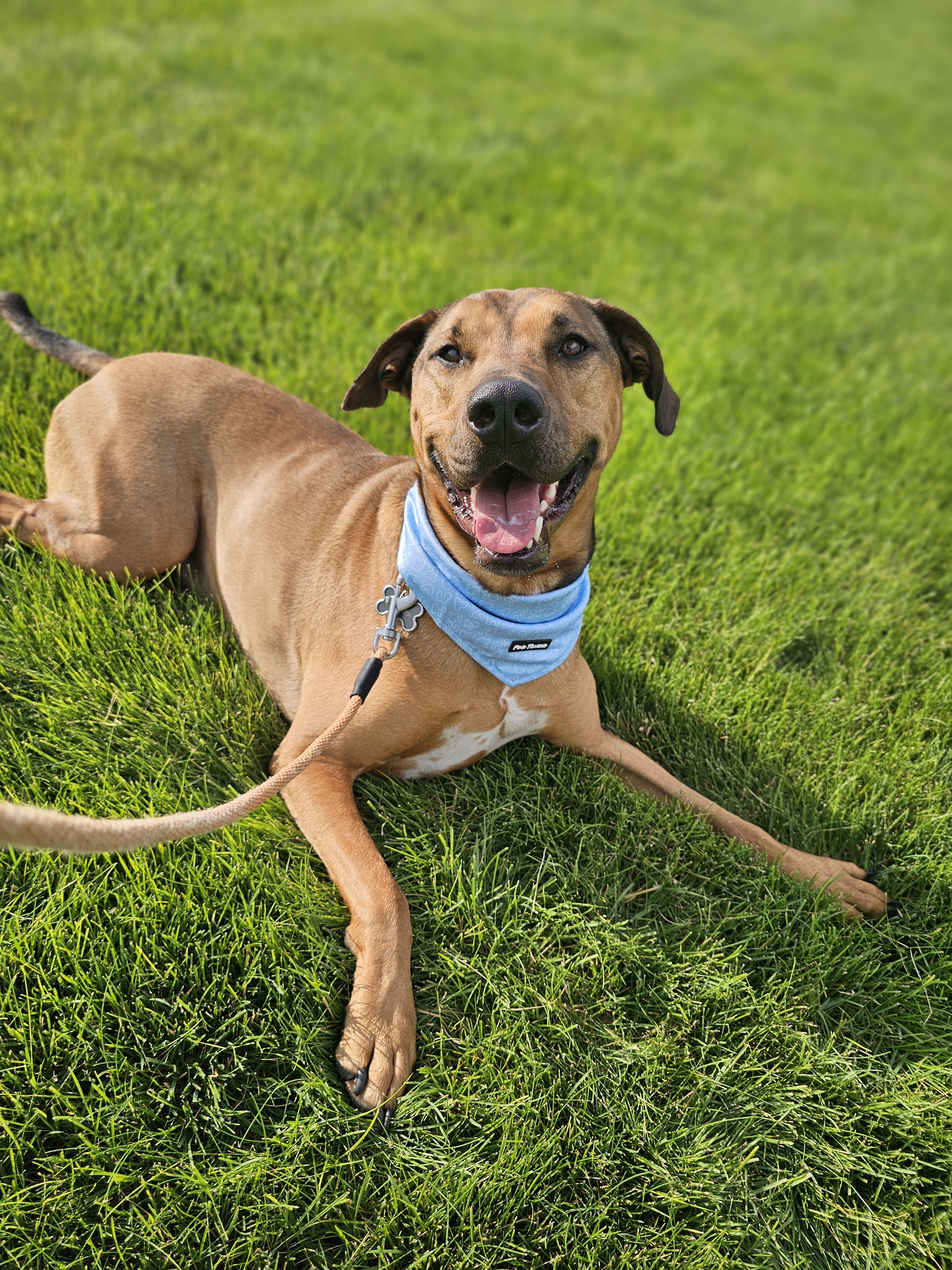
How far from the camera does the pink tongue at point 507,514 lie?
2.71 meters

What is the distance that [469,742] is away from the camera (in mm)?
3092

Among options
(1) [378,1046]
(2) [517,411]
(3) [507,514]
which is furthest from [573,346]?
(1) [378,1046]

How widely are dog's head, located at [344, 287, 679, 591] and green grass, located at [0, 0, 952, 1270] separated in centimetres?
94

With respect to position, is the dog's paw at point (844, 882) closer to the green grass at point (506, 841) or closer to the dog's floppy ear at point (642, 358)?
the green grass at point (506, 841)

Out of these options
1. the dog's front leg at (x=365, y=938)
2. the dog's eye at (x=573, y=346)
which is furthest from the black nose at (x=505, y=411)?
the dog's front leg at (x=365, y=938)

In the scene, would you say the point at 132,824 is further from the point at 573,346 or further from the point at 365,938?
the point at 573,346

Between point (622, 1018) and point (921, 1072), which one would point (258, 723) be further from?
point (921, 1072)

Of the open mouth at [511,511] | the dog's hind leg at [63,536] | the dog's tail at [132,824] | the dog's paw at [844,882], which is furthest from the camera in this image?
the dog's hind leg at [63,536]

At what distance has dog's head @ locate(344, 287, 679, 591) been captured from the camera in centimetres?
262

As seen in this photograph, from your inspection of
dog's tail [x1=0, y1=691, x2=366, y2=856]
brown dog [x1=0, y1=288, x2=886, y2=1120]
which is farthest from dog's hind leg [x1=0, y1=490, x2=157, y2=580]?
dog's tail [x1=0, y1=691, x2=366, y2=856]

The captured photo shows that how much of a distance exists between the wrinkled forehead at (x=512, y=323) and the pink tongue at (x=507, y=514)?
0.46 metres

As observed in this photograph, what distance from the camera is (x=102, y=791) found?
2846 millimetres

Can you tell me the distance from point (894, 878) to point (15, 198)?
257 inches

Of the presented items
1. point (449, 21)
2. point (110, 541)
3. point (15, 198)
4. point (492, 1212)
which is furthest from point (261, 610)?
point (449, 21)
